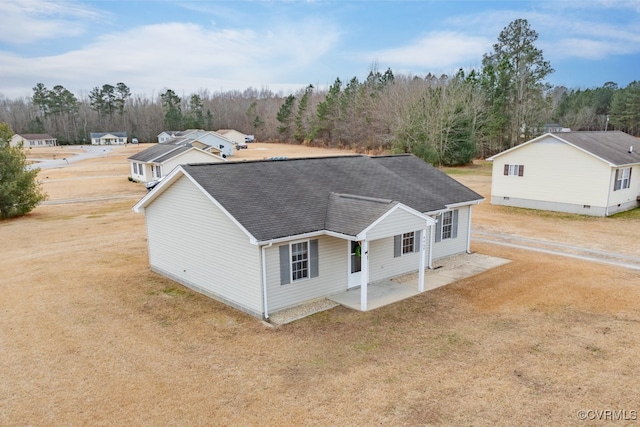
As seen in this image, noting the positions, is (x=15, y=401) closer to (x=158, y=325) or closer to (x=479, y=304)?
(x=158, y=325)

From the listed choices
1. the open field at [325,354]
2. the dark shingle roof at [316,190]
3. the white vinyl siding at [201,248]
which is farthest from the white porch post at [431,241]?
the white vinyl siding at [201,248]

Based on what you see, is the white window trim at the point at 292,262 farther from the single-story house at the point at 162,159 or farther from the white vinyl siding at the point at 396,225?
the single-story house at the point at 162,159

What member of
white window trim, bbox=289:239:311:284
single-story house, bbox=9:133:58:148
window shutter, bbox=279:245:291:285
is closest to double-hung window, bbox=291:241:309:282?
white window trim, bbox=289:239:311:284

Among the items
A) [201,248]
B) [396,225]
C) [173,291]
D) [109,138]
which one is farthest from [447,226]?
[109,138]

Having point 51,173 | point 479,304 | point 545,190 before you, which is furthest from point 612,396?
point 51,173

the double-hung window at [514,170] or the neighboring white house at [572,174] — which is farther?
the double-hung window at [514,170]

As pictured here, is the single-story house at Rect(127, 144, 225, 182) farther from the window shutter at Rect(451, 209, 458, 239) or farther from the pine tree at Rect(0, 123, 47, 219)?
the window shutter at Rect(451, 209, 458, 239)

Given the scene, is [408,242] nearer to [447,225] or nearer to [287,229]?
[447,225]
